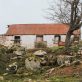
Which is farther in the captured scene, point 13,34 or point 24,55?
point 13,34

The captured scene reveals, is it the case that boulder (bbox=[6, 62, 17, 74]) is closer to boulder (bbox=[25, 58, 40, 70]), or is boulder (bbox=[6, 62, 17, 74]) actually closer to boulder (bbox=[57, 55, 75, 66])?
boulder (bbox=[25, 58, 40, 70])

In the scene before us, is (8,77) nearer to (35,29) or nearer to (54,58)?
(54,58)

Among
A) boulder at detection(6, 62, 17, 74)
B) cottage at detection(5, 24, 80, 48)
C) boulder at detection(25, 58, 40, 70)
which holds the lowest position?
boulder at detection(6, 62, 17, 74)

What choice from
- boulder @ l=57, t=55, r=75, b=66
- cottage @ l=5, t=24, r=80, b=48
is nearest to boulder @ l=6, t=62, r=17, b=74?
boulder @ l=57, t=55, r=75, b=66

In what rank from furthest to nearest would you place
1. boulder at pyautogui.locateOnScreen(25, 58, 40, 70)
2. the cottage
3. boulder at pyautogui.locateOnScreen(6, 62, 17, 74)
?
1. the cottage
2. boulder at pyautogui.locateOnScreen(25, 58, 40, 70)
3. boulder at pyautogui.locateOnScreen(6, 62, 17, 74)

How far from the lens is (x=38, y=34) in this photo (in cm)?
5916

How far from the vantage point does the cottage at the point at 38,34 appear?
58.5 meters

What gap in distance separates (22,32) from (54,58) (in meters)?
35.3

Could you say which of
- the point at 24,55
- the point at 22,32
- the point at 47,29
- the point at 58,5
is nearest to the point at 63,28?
the point at 47,29

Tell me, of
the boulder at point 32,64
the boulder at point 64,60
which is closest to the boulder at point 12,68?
the boulder at point 32,64

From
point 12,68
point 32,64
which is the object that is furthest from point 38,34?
point 32,64

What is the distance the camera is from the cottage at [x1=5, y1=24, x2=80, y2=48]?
192ft

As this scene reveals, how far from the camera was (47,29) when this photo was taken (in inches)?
2391

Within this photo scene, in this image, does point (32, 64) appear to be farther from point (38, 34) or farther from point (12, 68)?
point (38, 34)
